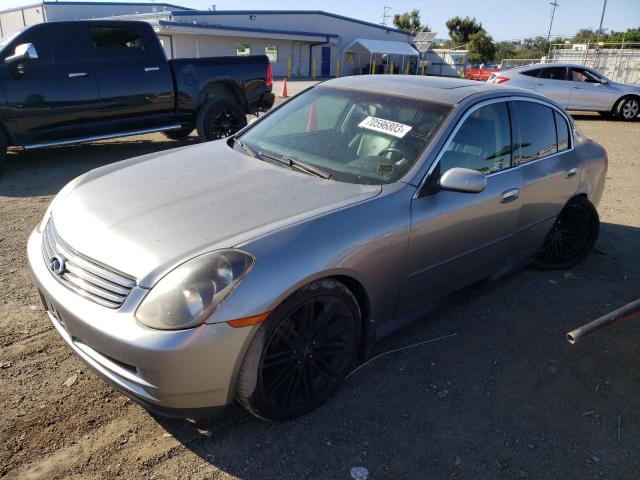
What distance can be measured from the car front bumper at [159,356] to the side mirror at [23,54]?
571 centimetres

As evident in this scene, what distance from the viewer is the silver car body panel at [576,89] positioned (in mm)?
14695

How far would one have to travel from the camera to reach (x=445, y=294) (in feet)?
11.2

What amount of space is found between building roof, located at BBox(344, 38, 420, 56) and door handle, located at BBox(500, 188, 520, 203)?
138 ft

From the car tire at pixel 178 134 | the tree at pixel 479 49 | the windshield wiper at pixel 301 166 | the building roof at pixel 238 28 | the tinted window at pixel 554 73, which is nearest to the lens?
the windshield wiper at pixel 301 166

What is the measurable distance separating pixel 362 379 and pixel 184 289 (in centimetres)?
137

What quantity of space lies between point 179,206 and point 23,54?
5.50m

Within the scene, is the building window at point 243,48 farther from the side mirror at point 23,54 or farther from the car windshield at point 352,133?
the car windshield at point 352,133

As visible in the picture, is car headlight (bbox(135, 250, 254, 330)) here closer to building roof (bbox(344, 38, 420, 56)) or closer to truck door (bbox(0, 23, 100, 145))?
truck door (bbox(0, 23, 100, 145))

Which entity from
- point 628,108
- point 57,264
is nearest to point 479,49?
point 628,108

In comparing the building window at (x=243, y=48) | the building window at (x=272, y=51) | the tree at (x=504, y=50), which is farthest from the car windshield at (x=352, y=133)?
the tree at (x=504, y=50)

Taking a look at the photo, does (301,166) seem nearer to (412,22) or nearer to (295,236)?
(295,236)

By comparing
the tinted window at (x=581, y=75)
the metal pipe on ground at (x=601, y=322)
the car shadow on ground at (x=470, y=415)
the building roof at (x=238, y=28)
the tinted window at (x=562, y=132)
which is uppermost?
the building roof at (x=238, y=28)

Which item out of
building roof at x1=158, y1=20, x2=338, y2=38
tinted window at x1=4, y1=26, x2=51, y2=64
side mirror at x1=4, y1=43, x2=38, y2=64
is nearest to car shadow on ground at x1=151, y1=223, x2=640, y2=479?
side mirror at x1=4, y1=43, x2=38, y2=64

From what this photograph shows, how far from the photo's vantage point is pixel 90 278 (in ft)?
7.66
